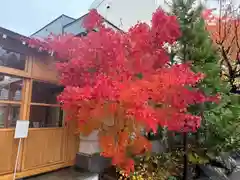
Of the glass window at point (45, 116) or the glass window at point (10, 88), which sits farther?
the glass window at point (45, 116)

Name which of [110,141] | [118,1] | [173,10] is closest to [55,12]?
[118,1]

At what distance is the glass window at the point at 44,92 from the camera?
21.1 ft

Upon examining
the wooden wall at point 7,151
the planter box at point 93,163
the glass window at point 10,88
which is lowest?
the planter box at point 93,163

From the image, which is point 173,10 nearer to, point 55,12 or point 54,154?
point 54,154

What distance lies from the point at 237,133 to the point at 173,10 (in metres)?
4.49

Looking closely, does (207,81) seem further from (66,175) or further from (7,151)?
(7,151)

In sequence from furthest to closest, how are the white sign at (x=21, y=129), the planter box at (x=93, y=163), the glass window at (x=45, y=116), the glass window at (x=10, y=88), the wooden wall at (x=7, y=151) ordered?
1. the planter box at (x=93, y=163)
2. the glass window at (x=45, y=116)
3. the glass window at (x=10, y=88)
4. the wooden wall at (x=7, y=151)
5. the white sign at (x=21, y=129)

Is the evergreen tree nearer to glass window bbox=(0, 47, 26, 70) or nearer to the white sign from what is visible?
glass window bbox=(0, 47, 26, 70)

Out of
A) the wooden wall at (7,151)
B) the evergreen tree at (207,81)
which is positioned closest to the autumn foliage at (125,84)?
the evergreen tree at (207,81)

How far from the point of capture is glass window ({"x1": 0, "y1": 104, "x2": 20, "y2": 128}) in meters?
5.74

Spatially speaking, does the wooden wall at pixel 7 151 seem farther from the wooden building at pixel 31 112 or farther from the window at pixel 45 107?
the window at pixel 45 107

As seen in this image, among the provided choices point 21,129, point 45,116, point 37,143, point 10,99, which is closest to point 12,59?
point 10,99

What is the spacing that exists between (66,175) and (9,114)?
2535 millimetres

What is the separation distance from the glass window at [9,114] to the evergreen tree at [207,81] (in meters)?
5.12
